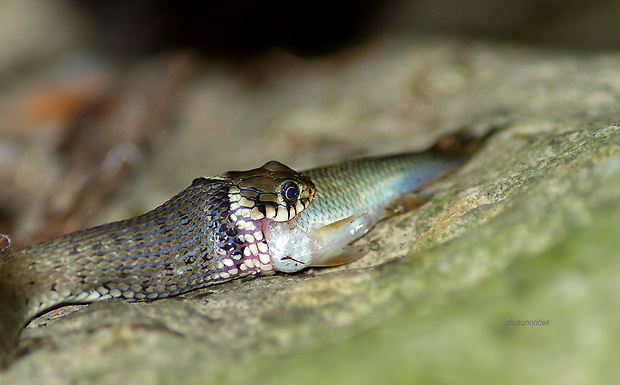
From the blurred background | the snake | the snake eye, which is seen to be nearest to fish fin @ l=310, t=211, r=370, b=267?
the snake

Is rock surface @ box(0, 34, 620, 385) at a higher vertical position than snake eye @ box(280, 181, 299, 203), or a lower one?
lower

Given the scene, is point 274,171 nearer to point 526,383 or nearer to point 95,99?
point 526,383

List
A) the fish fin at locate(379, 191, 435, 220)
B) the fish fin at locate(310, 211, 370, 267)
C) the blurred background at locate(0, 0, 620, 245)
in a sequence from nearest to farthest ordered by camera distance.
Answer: the fish fin at locate(310, 211, 370, 267), the fish fin at locate(379, 191, 435, 220), the blurred background at locate(0, 0, 620, 245)

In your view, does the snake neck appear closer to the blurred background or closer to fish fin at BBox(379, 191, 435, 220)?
fish fin at BBox(379, 191, 435, 220)

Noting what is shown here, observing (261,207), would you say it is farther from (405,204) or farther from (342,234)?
(405,204)

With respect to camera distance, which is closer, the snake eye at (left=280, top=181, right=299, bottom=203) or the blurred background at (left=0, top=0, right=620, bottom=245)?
the snake eye at (left=280, top=181, right=299, bottom=203)

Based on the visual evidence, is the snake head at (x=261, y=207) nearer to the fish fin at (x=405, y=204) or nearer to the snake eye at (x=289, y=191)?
the snake eye at (x=289, y=191)

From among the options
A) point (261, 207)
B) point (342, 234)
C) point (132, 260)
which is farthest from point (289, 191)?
point (132, 260)

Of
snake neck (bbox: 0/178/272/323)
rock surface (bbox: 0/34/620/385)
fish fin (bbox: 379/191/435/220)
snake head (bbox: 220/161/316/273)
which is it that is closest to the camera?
rock surface (bbox: 0/34/620/385)
